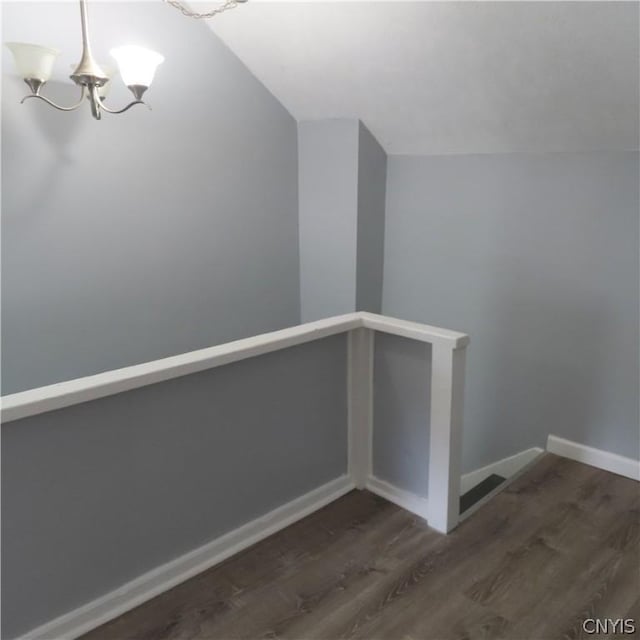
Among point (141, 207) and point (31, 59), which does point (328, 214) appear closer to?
point (141, 207)

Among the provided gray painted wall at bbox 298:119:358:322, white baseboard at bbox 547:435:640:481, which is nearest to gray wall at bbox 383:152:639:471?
white baseboard at bbox 547:435:640:481

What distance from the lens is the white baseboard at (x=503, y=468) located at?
3084mm

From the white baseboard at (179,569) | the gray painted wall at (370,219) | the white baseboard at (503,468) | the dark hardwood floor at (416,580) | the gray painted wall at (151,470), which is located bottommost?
the white baseboard at (503,468)

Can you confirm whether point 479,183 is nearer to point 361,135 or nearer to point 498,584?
point 361,135

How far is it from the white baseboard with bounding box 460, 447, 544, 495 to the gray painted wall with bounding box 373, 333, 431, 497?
0.91m

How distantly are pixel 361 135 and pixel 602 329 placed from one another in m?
1.73

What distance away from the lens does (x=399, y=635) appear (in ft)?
5.71

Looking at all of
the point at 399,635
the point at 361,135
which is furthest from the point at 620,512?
the point at 361,135

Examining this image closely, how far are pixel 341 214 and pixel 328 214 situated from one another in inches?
4.6

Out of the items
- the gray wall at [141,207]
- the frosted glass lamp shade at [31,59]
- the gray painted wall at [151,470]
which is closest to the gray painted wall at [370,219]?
the gray wall at [141,207]

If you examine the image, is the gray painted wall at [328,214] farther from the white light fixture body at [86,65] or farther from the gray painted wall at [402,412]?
the white light fixture body at [86,65]

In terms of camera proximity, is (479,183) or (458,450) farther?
(479,183)

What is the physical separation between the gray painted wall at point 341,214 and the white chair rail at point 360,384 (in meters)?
1.19

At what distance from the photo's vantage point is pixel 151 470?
1811 millimetres
